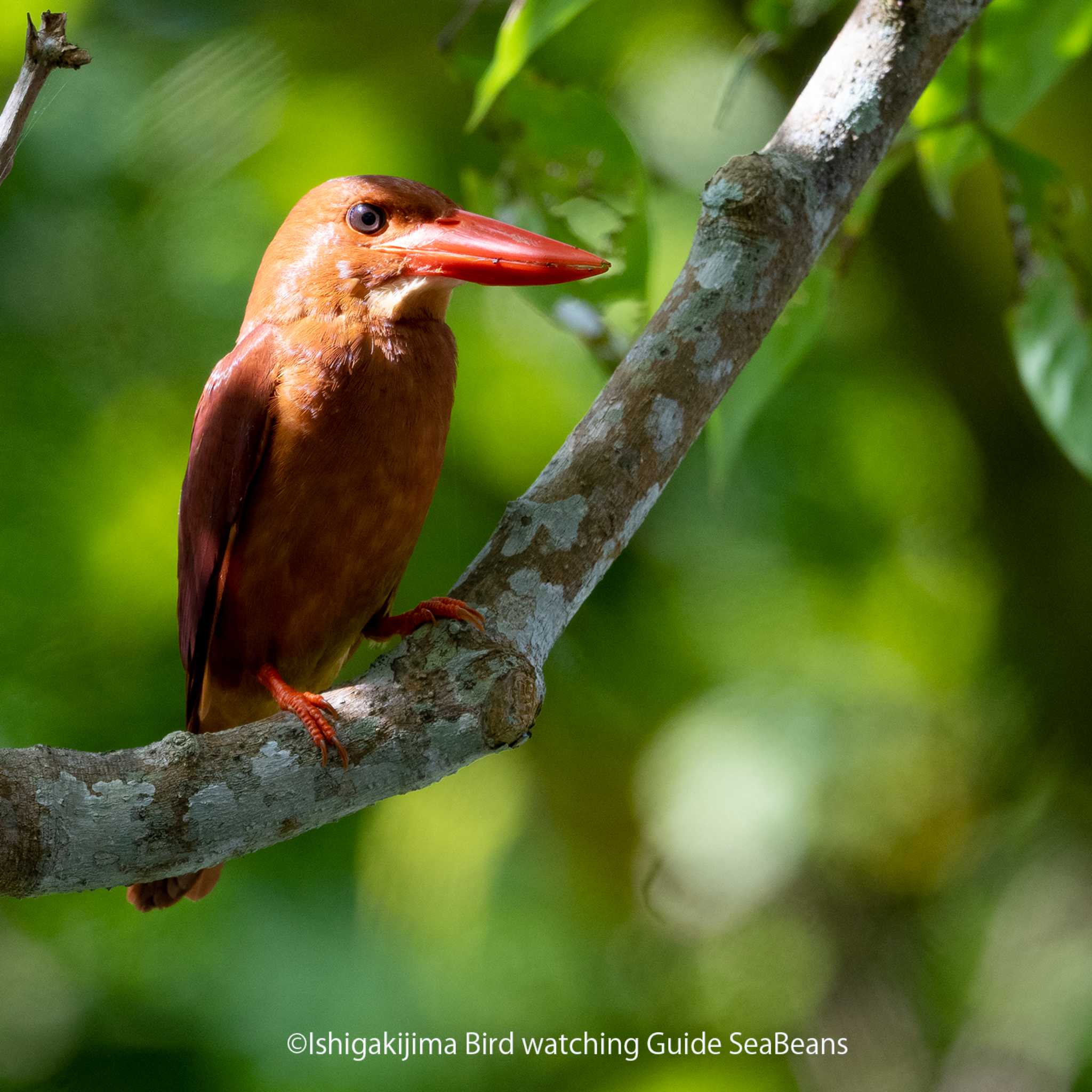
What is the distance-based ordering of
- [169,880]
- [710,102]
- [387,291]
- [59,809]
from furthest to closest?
[710,102] → [169,880] → [387,291] → [59,809]

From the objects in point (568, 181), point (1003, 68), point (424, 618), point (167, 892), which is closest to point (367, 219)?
point (568, 181)

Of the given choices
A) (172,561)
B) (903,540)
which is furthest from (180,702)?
(903,540)

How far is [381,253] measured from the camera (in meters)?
1.81

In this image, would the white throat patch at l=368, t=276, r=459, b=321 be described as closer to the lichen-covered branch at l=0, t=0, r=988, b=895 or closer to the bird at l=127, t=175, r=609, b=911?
the bird at l=127, t=175, r=609, b=911

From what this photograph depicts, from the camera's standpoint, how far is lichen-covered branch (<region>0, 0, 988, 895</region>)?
1.14 meters

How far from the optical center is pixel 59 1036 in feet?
13.1

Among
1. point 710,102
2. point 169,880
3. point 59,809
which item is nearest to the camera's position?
point 59,809

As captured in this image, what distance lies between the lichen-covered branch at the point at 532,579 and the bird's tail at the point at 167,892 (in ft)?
2.67

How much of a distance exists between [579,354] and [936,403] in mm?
1501

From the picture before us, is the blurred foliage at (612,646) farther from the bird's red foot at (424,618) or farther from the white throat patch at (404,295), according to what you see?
the white throat patch at (404,295)

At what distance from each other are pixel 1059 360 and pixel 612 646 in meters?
2.33

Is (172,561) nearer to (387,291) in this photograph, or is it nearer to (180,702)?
(180,702)

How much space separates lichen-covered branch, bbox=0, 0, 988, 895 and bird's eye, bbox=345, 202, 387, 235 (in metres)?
0.54

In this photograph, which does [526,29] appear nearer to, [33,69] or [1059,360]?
[33,69]
